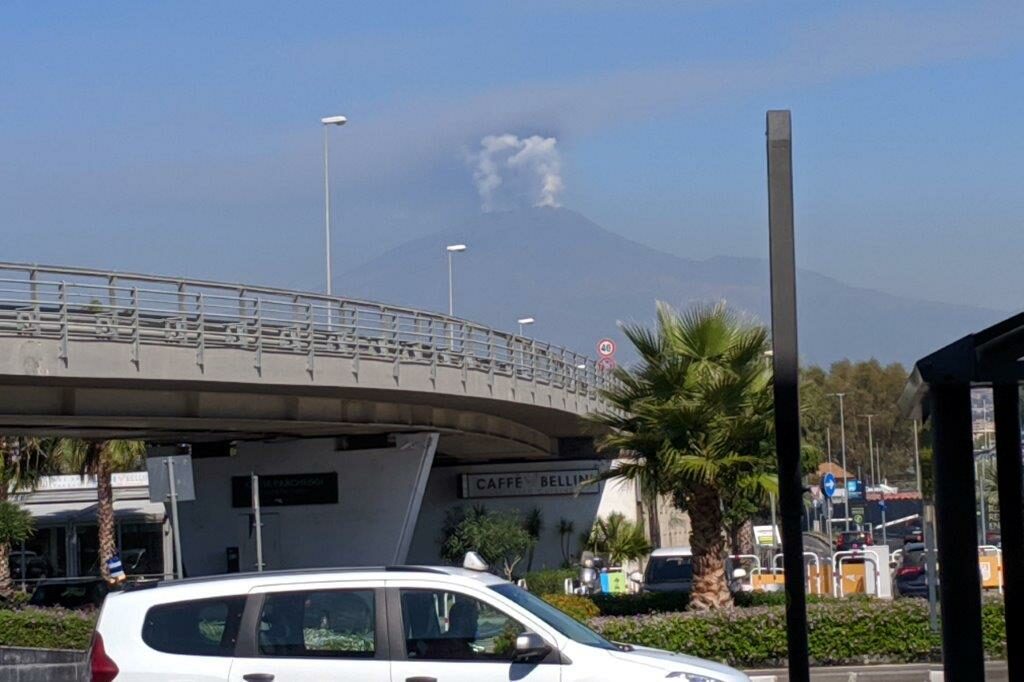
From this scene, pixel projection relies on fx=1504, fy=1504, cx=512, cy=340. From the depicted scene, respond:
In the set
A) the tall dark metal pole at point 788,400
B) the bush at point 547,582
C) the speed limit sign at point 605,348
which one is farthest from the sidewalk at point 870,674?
the speed limit sign at point 605,348

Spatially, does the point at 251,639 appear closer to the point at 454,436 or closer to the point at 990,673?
the point at 990,673

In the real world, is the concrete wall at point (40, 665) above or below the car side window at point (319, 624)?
below

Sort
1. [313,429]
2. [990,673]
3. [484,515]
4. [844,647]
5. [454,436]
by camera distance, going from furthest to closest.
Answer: [484,515] < [454,436] < [313,429] < [844,647] < [990,673]

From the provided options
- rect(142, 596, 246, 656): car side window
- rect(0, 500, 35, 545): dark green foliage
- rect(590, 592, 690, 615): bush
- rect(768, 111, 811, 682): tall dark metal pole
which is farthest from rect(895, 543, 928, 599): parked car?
rect(768, 111, 811, 682): tall dark metal pole

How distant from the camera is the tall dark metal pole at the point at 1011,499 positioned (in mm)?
7691

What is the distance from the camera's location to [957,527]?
6.59 meters

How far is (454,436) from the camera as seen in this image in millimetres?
41500

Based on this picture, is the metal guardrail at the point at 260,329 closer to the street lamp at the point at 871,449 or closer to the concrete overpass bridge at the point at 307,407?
the concrete overpass bridge at the point at 307,407

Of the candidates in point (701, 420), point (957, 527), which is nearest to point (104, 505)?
point (701, 420)

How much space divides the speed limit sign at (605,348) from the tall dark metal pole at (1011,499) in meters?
61.8

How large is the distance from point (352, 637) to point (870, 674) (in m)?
9.58

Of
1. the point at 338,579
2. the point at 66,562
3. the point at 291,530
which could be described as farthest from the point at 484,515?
the point at 338,579

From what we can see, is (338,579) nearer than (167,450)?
Yes

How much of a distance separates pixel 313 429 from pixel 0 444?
40.4 feet
